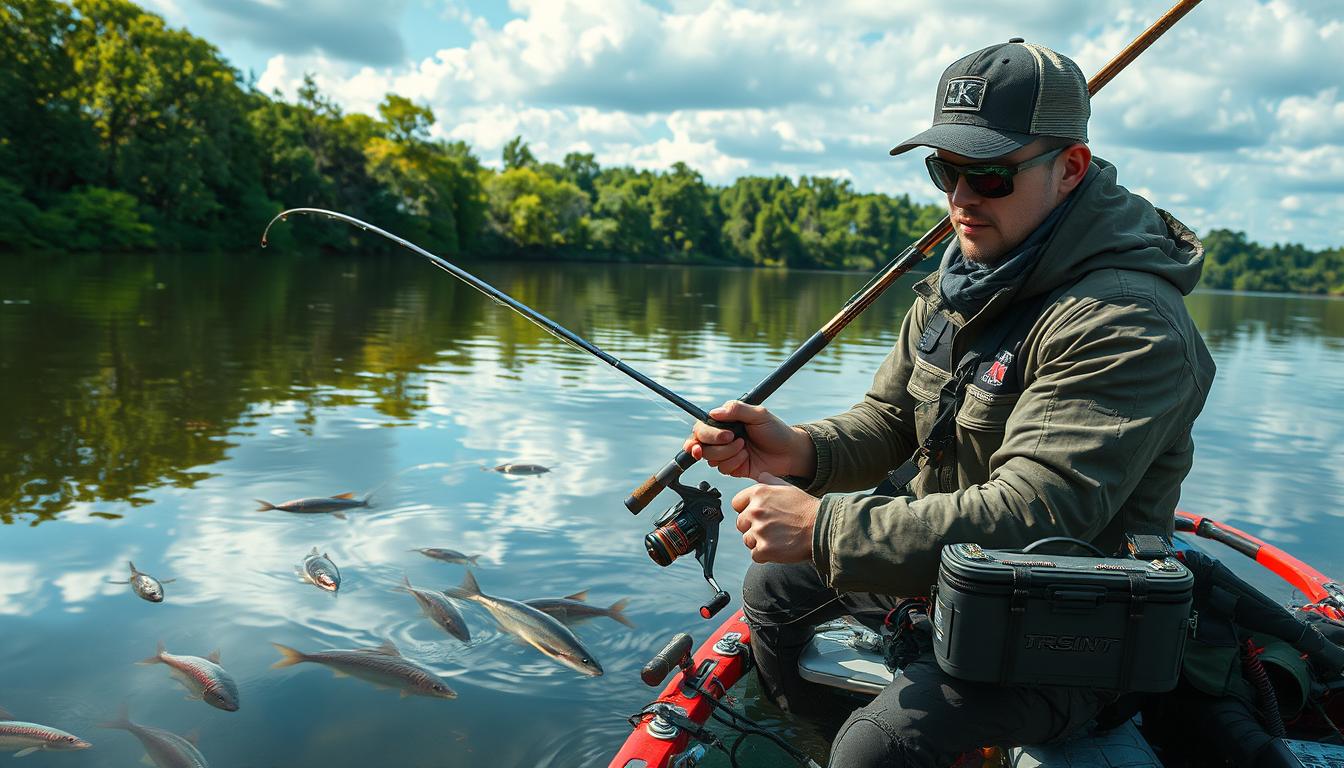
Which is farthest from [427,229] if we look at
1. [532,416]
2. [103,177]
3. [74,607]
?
[74,607]

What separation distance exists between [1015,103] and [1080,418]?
0.87 metres

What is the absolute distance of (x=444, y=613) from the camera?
18.0ft

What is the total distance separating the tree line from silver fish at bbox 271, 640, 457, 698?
45.0 meters

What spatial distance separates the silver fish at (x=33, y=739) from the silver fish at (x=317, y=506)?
2.92 meters

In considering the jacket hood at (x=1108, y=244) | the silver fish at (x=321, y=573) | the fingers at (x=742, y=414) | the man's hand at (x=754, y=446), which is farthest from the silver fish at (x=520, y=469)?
the jacket hood at (x=1108, y=244)

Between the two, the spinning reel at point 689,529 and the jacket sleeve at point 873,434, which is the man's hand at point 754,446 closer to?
the jacket sleeve at point 873,434

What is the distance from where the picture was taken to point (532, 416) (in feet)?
36.0

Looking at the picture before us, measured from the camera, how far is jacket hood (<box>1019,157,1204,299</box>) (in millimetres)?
2607

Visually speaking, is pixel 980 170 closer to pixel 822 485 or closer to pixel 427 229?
pixel 822 485

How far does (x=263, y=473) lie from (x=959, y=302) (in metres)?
6.81

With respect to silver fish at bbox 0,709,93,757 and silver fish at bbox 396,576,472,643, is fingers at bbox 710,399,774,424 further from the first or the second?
silver fish at bbox 0,709,93,757

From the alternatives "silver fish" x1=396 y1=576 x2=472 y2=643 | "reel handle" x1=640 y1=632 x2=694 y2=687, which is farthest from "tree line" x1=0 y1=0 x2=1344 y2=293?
"reel handle" x1=640 y1=632 x2=694 y2=687

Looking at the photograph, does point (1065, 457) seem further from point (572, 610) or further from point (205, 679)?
point (205, 679)

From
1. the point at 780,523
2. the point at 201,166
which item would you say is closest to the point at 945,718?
the point at 780,523
